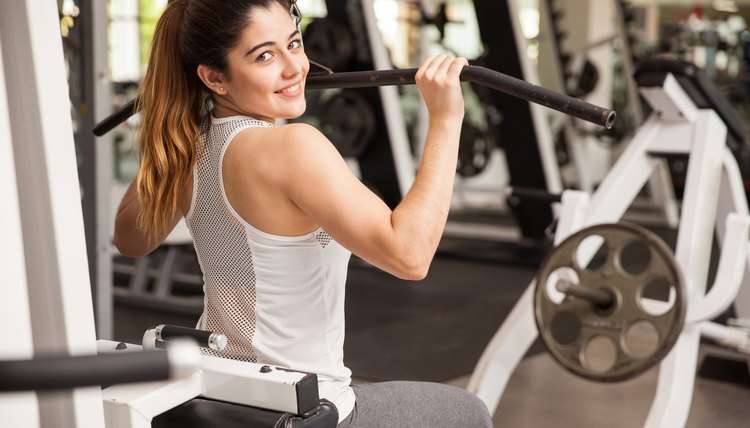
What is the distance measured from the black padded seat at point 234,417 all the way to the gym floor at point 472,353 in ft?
6.03

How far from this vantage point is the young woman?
4.09 feet

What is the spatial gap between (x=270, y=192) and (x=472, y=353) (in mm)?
2636

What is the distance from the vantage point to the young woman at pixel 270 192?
4.09 ft

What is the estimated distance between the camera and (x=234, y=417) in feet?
3.95

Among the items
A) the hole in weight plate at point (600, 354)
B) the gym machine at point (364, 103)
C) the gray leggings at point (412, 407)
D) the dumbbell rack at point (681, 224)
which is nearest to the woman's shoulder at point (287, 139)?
the gray leggings at point (412, 407)

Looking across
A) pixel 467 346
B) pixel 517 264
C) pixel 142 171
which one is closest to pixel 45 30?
pixel 142 171

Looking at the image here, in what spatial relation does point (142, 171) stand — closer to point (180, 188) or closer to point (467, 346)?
point (180, 188)

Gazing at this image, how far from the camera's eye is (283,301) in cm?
134

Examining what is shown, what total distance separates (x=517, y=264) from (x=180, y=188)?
4618mm

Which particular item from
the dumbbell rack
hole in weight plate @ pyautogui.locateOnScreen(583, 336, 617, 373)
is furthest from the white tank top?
hole in weight plate @ pyautogui.locateOnScreen(583, 336, 617, 373)

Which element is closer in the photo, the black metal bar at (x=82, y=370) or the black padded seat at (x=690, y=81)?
the black metal bar at (x=82, y=370)

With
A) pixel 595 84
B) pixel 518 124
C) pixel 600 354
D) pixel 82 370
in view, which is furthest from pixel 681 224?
pixel 595 84

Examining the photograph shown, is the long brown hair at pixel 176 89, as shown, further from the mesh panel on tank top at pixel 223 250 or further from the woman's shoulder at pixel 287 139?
the woman's shoulder at pixel 287 139

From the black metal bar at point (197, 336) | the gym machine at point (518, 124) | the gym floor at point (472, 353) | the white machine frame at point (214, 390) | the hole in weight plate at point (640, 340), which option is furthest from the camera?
the gym machine at point (518, 124)
